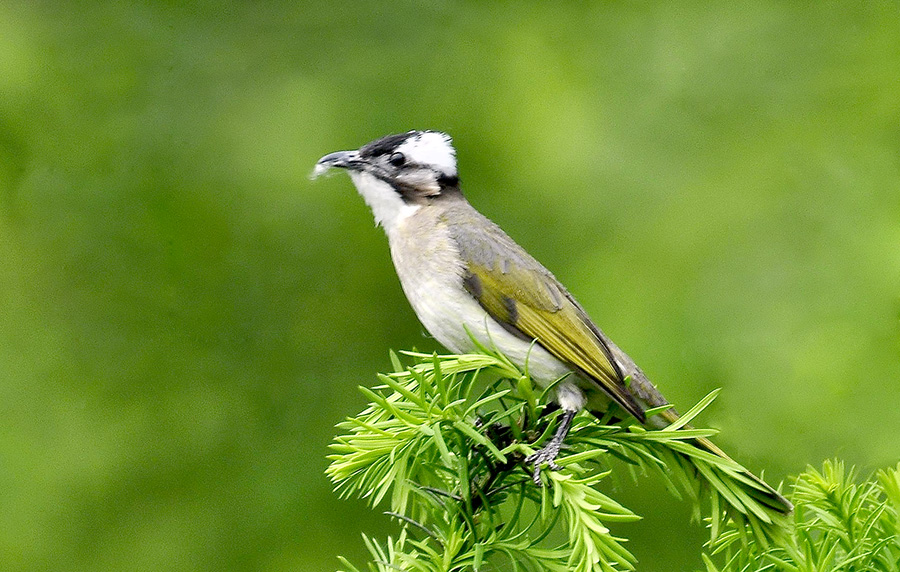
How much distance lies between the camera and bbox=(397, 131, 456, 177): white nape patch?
3.97 m

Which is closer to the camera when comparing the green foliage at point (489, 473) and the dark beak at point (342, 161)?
the green foliage at point (489, 473)

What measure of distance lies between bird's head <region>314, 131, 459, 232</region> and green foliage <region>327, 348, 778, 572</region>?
4.73 feet

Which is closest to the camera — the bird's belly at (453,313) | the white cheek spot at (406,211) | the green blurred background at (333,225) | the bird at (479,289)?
the bird at (479,289)

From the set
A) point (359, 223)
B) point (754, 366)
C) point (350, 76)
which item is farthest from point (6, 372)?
point (754, 366)

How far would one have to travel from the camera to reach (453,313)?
3336 mm

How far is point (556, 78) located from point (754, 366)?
180 centimetres

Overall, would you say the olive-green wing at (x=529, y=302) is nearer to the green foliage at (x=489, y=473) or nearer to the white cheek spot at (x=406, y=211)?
the white cheek spot at (x=406, y=211)

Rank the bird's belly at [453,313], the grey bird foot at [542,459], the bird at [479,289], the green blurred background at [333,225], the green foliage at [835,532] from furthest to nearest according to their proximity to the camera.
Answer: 1. the green blurred background at [333,225]
2. the bird's belly at [453,313]
3. the bird at [479,289]
4. the grey bird foot at [542,459]
5. the green foliage at [835,532]

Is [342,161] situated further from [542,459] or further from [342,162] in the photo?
[542,459]

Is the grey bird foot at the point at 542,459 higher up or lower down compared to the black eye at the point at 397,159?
lower down

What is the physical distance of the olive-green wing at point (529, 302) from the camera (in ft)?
10.3

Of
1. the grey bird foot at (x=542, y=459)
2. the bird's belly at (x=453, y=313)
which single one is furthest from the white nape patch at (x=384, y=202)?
the grey bird foot at (x=542, y=459)

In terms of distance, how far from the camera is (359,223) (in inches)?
199

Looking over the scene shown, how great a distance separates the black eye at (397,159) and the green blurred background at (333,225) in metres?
1.04
